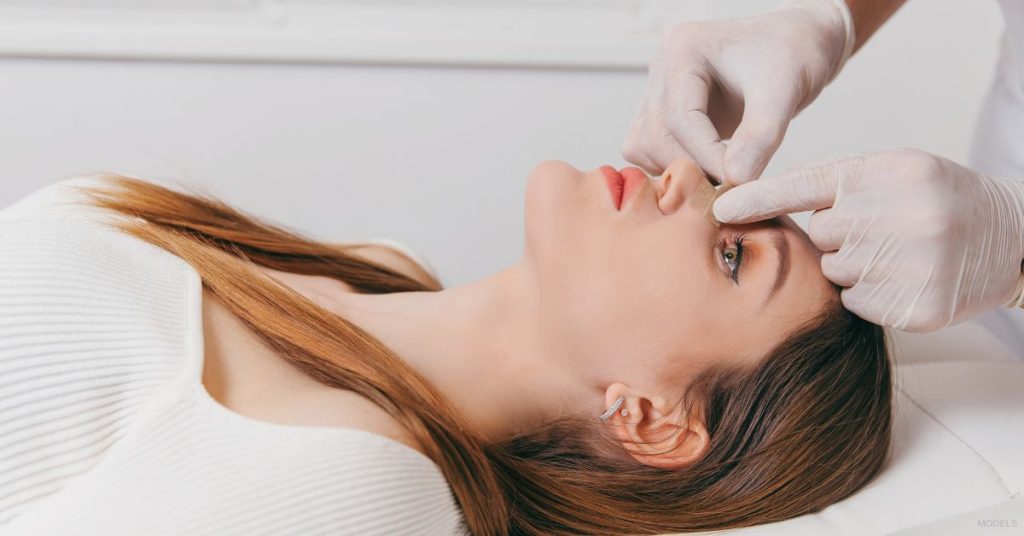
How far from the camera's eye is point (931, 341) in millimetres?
1704

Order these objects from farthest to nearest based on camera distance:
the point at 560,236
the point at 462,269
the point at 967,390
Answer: the point at 462,269
the point at 967,390
the point at 560,236

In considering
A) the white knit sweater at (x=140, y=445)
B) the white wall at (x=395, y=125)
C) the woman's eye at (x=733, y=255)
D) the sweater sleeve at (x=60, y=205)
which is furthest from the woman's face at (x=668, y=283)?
the white wall at (x=395, y=125)

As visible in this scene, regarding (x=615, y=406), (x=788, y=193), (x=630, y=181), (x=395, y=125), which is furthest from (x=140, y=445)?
(x=395, y=125)

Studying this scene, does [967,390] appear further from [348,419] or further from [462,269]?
[462,269]

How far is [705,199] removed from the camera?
1253 millimetres

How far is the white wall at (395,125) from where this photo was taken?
1990mm

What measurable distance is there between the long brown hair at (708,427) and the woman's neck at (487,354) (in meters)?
0.07

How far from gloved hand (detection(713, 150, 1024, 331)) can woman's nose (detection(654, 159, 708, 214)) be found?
64 millimetres

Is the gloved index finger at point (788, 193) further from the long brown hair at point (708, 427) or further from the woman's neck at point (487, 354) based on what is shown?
the woman's neck at point (487, 354)

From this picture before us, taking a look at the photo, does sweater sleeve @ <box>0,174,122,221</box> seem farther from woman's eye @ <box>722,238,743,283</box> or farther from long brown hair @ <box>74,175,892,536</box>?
woman's eye @ <box>722,238,743,283</box>

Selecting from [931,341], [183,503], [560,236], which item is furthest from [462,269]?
[183,503]

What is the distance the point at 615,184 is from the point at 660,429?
0.40 meters

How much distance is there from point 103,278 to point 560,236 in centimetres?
67

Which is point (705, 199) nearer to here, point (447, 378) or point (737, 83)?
point (737, 83)
